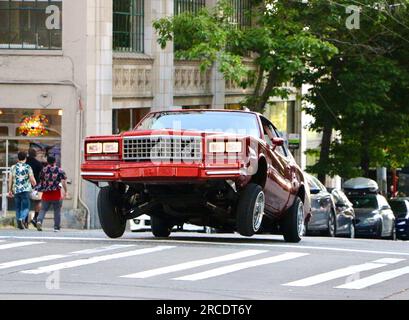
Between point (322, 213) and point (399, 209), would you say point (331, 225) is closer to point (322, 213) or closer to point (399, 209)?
point (322, 213)

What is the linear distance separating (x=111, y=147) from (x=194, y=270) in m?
3.67

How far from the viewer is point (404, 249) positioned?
21453 millimetres

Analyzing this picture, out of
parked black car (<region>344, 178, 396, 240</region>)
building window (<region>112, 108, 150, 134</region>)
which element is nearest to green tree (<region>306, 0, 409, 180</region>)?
parked black car (<region>344, 178, 396, 240</region>)

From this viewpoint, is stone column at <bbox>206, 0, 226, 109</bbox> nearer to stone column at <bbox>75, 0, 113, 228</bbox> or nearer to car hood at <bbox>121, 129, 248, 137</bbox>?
stone column at <bbox>75, 0, 113, 228</bbox>

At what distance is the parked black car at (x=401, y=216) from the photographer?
41750 millimetres

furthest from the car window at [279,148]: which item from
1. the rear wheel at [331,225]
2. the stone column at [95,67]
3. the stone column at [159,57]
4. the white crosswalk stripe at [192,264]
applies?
the stone column at [159,57]

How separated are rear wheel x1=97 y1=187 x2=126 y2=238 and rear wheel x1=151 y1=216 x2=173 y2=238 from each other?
46.7 inches

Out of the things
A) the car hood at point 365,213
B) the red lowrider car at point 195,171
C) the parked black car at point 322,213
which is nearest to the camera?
the red lowrider car at point 195,171

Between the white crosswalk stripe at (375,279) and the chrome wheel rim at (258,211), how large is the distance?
3.01 meters

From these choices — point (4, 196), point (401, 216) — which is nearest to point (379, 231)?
point (401, 216)

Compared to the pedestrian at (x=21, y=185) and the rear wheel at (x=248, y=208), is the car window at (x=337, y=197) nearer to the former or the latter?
the pedestrian at (x=21, y=185)

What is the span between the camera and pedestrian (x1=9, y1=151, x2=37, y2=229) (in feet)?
89.5

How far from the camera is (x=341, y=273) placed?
16.7 m

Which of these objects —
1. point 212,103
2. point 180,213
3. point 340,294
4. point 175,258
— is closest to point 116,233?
point 180,213
